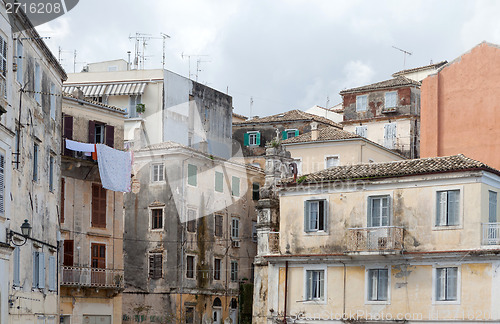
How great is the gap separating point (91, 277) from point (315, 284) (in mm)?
12802

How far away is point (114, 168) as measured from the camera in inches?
1949

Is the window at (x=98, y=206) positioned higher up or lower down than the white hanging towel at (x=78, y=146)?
lower down

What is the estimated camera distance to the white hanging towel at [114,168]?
1911 inches

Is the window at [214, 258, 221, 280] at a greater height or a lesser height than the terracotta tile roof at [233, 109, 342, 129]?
lesser

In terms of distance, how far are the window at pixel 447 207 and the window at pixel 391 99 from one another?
29.5 m

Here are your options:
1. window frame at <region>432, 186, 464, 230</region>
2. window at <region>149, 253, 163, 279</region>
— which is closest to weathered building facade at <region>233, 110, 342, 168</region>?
window at <region>149, 253, 163, 279</region>

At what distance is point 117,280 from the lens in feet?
163

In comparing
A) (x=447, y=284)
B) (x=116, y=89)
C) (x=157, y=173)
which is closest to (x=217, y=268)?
(x=157, y=173)

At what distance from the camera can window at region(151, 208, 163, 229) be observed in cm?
5972

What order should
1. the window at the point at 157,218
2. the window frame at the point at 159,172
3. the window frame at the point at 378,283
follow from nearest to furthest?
the window frame at the point at 378,283 → the window at the point at 157,218 → the window frame at the point at 159,172

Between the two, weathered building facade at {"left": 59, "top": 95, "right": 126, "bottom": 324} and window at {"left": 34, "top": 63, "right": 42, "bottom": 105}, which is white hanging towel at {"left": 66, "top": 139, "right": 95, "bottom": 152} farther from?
window at {"left": 34, "top": 63, "right": 42, "bottom": 105}

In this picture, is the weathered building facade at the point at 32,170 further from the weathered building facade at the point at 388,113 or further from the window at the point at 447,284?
the weathered building facade at the point at 388,113

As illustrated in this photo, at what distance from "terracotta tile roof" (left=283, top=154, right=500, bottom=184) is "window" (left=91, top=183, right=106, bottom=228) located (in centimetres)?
1115

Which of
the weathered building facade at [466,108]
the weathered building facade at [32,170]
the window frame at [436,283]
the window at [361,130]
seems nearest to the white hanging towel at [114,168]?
the weathered building facade at [32,170]
